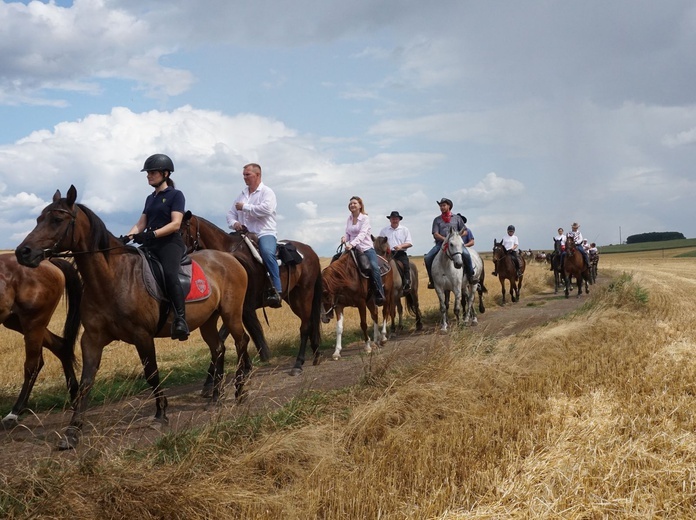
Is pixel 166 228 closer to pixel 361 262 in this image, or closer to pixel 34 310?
pixel 34 310

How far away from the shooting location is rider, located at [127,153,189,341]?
6832mm

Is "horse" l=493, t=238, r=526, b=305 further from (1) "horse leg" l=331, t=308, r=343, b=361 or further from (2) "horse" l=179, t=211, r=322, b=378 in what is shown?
(2) "horse" l=179, t=211, r=322, b=378

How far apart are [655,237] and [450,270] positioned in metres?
146

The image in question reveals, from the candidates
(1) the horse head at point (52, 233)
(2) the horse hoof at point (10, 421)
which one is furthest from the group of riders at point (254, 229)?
(2) the horse hoof at point (10, 421)

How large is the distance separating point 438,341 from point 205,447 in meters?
3.59

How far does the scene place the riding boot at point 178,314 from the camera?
6.81 metres

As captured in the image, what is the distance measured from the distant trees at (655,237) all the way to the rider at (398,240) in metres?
142

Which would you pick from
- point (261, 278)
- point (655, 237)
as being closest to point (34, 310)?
point (261, 278)

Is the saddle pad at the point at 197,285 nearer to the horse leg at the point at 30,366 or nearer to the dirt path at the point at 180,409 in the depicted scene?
the dirt path at the point at 180,409

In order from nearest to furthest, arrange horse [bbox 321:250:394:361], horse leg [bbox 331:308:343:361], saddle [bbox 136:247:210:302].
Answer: saddle [bbox 136:247:210:302], horse leg [bbox 331:308:343:361], horse [bbox 321:250:394:361]

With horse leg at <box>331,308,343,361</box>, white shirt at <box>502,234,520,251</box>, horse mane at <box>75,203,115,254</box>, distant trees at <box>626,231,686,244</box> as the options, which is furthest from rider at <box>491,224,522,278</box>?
distant trees at <box>626,231,686,244</box>

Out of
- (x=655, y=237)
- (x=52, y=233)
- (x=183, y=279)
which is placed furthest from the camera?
(x=655, y=237)

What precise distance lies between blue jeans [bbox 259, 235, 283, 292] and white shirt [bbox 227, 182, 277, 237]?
0.33 feet

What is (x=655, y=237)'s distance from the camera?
14412 centimetres
